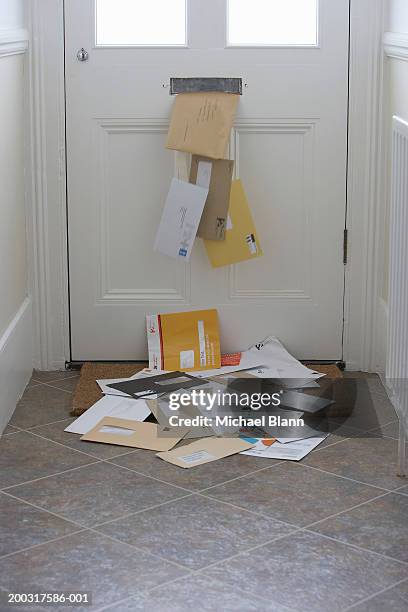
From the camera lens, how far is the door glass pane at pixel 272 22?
9.56 ft

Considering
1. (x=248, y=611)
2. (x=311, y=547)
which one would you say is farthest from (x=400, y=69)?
(x=248, y=611)

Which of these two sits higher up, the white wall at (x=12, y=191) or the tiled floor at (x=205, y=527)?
the white wall at (x=12, y=191)

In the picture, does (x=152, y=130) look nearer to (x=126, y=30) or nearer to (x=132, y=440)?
(x=126, y=30)

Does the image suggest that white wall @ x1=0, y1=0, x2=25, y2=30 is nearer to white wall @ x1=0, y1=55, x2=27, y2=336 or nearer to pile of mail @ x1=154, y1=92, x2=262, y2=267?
white wall @ x1=0, y1=55, x2=27, y2=336

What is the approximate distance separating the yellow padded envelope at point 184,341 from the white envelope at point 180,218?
8.0 inches

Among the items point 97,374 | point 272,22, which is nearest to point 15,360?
point 97,374

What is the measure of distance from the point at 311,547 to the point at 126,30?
1.74 m

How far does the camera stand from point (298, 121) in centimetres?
297

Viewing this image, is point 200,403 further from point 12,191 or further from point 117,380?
point 12,191

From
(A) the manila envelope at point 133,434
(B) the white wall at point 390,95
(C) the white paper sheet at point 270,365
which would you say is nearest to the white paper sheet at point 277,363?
(C) the white paper sheet at point 270,365

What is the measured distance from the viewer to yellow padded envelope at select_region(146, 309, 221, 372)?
2986 millimetres

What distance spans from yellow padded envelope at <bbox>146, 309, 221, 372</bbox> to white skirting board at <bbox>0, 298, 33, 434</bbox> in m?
0.37

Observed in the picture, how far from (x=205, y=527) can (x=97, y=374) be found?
1.09 metres

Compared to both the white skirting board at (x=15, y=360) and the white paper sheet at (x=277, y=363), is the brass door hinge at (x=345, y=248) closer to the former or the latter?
the white paper sheet at (x=277, y=363)
